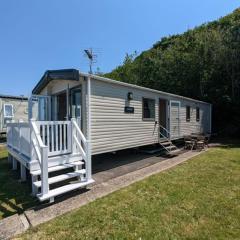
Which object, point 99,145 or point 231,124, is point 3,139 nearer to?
point 99,145

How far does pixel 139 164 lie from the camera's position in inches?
322

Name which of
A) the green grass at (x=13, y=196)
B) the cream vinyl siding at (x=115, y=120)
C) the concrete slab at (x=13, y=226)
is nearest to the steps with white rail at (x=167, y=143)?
the cream vinyl siding at (x=115, y=120)

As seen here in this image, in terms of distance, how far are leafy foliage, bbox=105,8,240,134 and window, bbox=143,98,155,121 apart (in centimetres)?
932

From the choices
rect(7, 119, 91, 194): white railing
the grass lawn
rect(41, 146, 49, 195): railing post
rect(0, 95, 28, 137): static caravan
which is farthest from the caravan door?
rect(0, 95, 28, 137): static caravan

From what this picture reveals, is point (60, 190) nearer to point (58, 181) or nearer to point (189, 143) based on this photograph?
point (58, 181)

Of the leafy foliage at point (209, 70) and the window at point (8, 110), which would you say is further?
the window at point (8, 110)

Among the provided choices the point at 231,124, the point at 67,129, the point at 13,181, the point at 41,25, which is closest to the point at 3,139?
the point at 41,25

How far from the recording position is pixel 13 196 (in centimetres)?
511

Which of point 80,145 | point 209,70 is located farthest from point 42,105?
point 209,70

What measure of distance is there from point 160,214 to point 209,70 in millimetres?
15978

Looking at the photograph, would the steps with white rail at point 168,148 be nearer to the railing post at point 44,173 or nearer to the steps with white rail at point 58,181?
the steps with white rail at point 58,181

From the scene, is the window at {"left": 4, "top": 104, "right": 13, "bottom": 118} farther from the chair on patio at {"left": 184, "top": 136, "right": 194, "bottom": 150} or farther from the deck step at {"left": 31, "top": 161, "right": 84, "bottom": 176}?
the deck step at {"left": 31, "top": 161, "right": 84, "bottom": 176}

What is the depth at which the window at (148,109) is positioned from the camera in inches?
371

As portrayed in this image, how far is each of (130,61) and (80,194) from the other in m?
25.3
